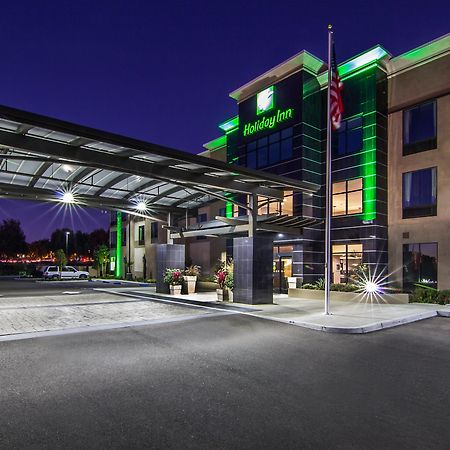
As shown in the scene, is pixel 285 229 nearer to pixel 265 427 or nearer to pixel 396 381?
pixel 396 381

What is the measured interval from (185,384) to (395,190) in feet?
73.1

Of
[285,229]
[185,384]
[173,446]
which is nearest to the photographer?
[173,446]

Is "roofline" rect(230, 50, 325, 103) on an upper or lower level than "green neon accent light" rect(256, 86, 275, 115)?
upper

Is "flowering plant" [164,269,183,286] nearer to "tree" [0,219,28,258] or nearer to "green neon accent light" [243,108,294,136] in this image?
"green neon accent light" [243,108,294,136]

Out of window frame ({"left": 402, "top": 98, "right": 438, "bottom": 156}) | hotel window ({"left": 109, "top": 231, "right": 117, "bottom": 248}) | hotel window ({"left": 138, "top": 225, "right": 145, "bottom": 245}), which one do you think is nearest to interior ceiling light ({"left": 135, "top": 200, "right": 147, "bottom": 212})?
window frame ({"left": 402, "top": 98, "right": 438, "bottom": 156})

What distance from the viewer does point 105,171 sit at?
17.9 metres

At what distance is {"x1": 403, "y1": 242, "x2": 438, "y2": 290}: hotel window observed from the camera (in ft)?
74.0

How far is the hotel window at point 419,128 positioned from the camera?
23000mm

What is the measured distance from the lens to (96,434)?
446cm

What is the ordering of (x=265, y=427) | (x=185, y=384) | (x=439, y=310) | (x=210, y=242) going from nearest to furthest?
(x=265, y=427) < (x=185, y=384) < (x=439, y=310) < (x=210, y=242)

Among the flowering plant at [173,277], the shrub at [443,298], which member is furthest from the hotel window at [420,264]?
the flowering plant at [173,277]

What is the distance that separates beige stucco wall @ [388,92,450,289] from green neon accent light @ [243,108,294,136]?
6.94 metres

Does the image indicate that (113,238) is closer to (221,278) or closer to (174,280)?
(174,280)

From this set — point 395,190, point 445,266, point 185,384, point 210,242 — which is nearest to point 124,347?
point 185,384
